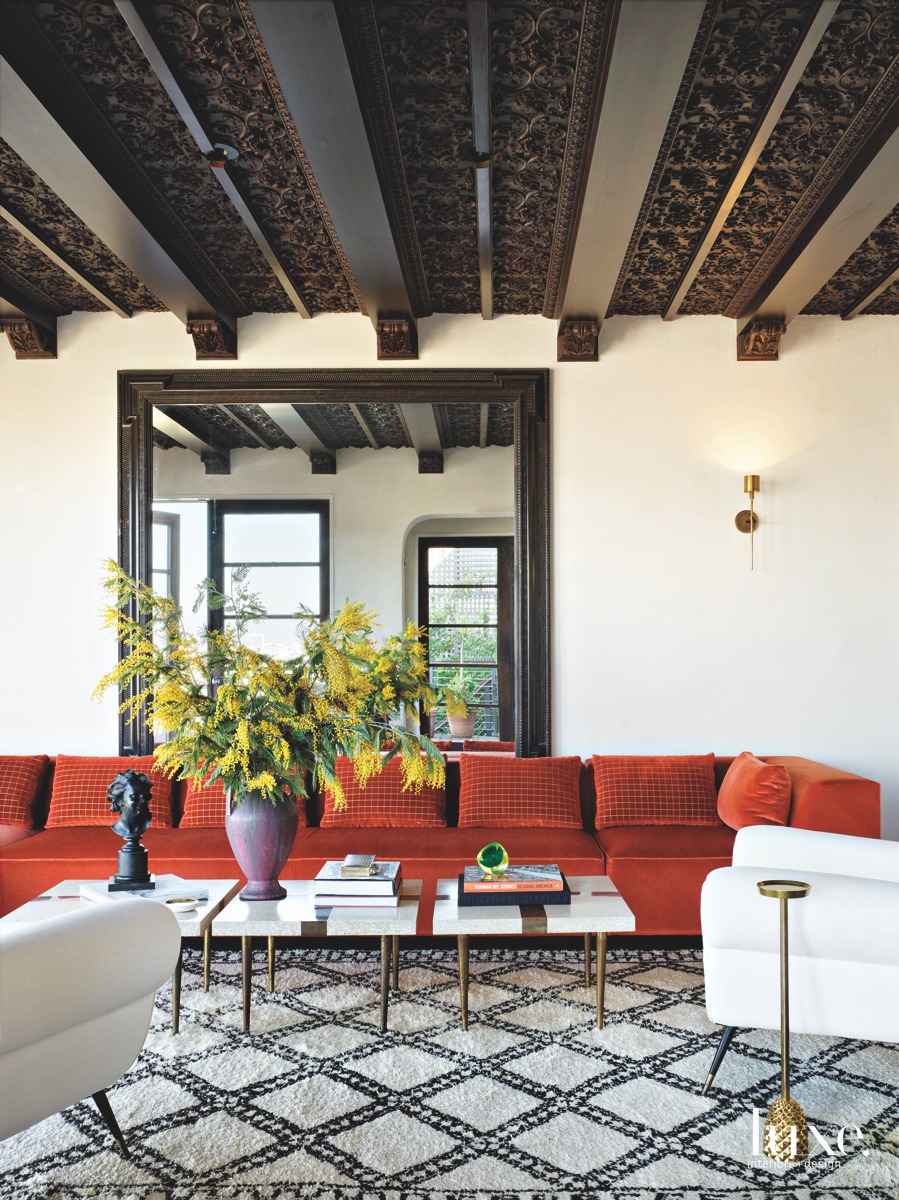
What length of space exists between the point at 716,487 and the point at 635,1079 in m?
3.03

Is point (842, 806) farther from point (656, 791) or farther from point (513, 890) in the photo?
point (513, 890)

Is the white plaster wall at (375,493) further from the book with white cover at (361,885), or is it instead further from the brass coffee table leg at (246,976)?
the brass coffee table leg at (246,976)

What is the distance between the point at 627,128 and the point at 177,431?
2838 mm

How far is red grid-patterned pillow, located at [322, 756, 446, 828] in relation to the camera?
→ 4.31 m

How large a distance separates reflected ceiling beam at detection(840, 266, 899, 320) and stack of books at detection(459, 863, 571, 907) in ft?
10.3

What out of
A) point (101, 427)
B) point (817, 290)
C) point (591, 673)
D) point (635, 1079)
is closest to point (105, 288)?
point (101, 427)

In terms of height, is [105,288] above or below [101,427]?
above

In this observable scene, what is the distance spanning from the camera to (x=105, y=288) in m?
4.50

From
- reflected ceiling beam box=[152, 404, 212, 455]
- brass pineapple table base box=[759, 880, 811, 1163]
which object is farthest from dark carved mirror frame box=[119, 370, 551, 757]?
brass pineapple table base box=[759, 880, 811, 1163]

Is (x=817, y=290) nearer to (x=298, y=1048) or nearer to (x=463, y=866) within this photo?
(x=463, y=866)

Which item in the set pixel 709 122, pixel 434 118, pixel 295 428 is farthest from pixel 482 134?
pixel 295 428

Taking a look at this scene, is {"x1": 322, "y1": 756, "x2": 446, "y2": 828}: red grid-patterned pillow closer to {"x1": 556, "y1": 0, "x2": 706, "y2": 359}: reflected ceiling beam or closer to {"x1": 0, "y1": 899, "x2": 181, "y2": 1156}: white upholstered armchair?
{"x1": 0, "y1": 899, "x2": 181, "y2": 1156}: white upholstered armchair

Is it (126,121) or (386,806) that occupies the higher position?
(126,121)

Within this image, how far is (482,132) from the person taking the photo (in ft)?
9.93
